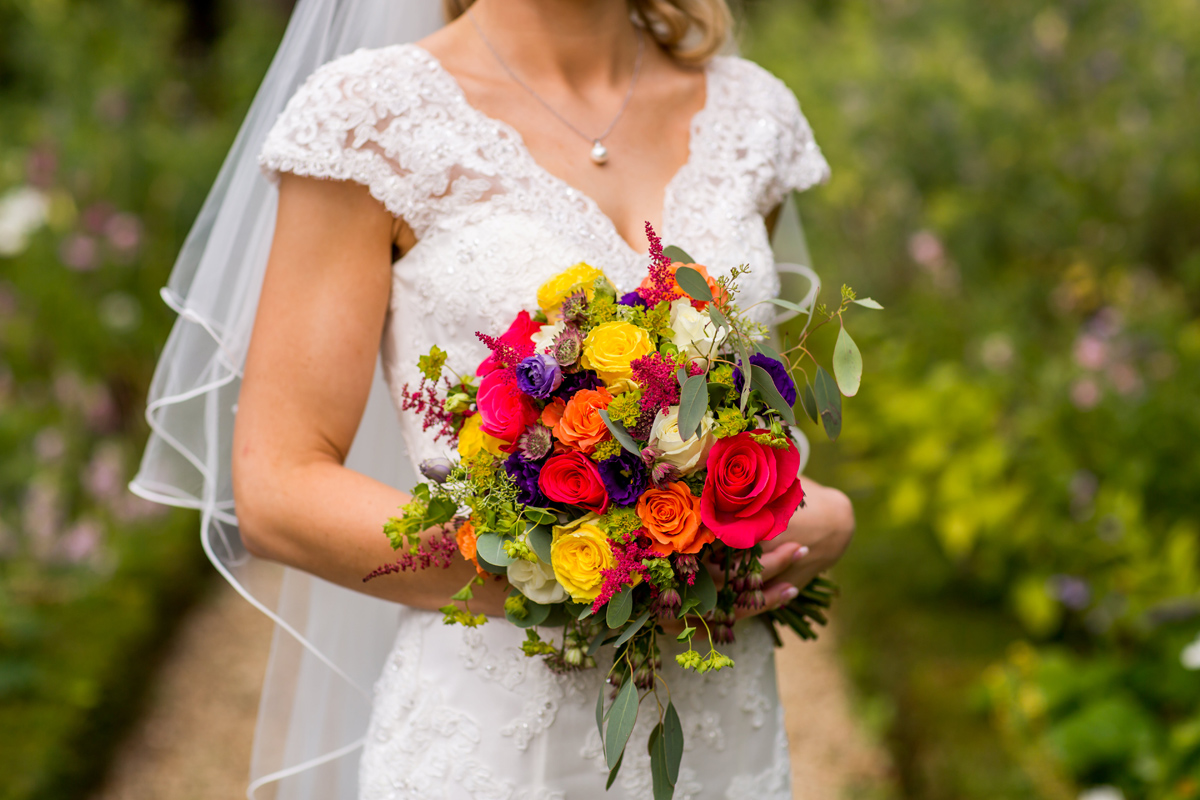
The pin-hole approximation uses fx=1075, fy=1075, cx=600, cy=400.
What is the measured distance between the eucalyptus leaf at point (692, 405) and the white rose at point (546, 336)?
0.69 feet

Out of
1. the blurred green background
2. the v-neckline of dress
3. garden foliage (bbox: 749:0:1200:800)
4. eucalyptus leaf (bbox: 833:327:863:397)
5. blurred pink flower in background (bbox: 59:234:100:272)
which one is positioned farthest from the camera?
blurred pink flower in background (bbox: 59:234:100:272)

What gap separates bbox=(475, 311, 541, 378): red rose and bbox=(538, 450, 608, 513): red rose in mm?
169

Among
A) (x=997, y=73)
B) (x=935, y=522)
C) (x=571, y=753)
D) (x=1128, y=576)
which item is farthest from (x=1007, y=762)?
(x=997, y=73)

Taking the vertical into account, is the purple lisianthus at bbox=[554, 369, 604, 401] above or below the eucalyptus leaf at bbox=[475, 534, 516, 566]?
above

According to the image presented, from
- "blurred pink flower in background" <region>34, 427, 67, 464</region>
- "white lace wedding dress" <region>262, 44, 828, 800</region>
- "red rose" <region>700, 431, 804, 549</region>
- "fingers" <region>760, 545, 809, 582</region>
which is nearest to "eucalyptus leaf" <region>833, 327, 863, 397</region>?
"red rose" <region>700, 431, 804, 549</region>

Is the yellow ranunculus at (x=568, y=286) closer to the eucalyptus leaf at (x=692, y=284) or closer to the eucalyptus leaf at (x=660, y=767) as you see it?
the eucalyptus leaf at (x=692, y=284)

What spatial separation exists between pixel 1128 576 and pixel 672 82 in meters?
2.30

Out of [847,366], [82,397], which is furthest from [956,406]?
[82,397]

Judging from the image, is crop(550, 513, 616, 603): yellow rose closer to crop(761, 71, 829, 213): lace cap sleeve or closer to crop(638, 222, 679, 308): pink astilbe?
crop(638, 222, 679, 308): pink astilbe

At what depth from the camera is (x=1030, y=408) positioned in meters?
4.04

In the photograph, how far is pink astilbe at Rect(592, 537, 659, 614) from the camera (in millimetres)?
1290

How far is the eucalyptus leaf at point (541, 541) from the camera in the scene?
4.47 feet

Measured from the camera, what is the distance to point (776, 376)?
137 cm

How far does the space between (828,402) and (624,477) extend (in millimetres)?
303
